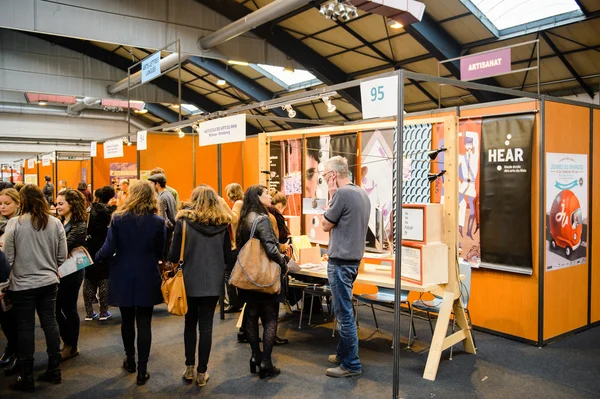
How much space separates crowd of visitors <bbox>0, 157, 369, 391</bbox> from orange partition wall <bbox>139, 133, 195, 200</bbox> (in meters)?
4.98

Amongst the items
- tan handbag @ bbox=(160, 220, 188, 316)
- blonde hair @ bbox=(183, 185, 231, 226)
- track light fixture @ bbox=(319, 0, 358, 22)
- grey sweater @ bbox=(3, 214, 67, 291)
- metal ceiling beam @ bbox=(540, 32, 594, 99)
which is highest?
track light fixture @ bbox=(319, 0, 358, 22)

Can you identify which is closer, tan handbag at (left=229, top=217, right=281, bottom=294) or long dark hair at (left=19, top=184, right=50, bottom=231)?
long dark hair at (left=19, top=184, right=50, bottom=231)

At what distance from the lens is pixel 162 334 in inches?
190

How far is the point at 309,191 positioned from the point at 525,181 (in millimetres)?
2797

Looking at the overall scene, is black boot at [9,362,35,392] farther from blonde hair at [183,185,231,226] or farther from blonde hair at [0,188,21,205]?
blonde hair at [183,185,231,226]

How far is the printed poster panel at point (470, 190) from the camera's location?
193 inches

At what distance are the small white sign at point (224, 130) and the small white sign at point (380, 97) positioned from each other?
5.44 ft

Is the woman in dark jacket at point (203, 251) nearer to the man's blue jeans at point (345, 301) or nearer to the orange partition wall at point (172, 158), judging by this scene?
the man's blue jeans at point (345, 301)

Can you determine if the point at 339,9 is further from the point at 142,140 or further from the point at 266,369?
the point at 266,369

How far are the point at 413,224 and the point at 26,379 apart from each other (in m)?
2.98

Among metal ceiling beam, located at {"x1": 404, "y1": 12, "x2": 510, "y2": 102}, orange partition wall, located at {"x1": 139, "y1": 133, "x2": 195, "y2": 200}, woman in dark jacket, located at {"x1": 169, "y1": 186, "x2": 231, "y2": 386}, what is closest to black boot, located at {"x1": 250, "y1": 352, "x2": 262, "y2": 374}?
woman in dark jacket, located at {"x1": 169, "y1": 186, "x2": 231, "y2": 386}

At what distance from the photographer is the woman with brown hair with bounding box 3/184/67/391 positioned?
10.7 ft

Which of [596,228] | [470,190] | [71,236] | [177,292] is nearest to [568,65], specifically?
[596,228]

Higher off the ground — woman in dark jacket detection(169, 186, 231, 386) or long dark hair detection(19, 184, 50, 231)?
long dark hair detection(19, 184, 50, 231)
